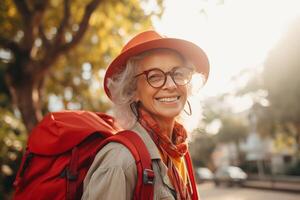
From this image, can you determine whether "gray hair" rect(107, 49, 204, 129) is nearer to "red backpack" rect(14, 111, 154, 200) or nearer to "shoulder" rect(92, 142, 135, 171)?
"red backpack" rect(14, 111, 154, 200)

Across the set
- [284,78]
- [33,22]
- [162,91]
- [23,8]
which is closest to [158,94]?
[162,91]

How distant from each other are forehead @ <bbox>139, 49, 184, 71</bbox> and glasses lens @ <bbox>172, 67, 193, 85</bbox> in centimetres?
3

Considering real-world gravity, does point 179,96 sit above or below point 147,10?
below

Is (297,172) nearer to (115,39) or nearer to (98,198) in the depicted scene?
(115,39)

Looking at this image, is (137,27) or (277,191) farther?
(277,191)

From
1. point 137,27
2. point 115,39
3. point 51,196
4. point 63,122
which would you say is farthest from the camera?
point 115,39

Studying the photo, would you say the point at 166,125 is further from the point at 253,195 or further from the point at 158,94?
the point at 253,195

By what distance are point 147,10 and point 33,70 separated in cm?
250

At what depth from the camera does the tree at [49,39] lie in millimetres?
7125

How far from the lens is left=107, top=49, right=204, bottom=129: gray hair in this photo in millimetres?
2102

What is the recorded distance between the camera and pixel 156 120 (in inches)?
83.9

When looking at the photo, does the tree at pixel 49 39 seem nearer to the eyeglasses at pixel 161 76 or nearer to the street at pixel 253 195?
the eyeglasses at pixel 161 76

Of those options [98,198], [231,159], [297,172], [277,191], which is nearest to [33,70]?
[98,198]

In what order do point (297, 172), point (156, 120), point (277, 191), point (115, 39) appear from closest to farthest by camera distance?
point (156, 120) → point (115, 39) → point (277, 191) → point (297, 172)
